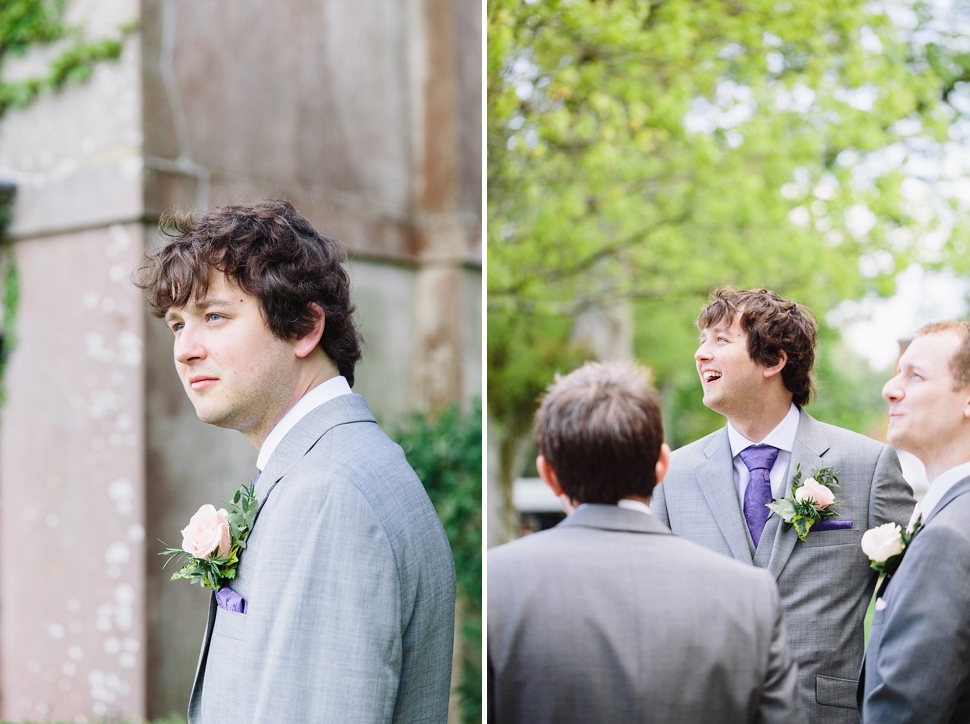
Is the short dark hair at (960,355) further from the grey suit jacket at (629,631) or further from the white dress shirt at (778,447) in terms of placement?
the grey suit jacket at (629,631)

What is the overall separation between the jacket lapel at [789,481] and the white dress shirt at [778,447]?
1 centimetres

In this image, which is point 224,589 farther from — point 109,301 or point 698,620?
point 109,301

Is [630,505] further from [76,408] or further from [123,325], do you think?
[76,408]

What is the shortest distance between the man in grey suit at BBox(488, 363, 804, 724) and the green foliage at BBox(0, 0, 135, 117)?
3023 millimetres

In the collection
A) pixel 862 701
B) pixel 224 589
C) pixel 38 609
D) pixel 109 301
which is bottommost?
pixel 38 609

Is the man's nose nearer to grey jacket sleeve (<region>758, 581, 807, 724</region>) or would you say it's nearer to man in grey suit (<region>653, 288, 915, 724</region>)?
man in grey suit (<region>653, 288, 915, 724</region>)

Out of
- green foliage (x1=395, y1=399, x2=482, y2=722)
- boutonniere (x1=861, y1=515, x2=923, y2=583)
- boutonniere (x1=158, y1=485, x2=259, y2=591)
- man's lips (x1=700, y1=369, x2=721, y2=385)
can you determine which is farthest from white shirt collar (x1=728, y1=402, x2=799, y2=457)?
green foliage (x1=395, y1=399, x2=482, y2=722)

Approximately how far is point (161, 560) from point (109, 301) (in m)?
1.11

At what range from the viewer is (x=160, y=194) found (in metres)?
3.66

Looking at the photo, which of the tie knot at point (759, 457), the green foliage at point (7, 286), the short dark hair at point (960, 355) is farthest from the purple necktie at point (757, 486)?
the green foliage at point (7, 286)

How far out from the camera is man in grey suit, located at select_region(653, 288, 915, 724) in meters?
1.80

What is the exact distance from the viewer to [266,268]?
183 cm

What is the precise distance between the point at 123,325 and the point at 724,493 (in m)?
2.73

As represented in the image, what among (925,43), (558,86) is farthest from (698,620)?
(925,43)
